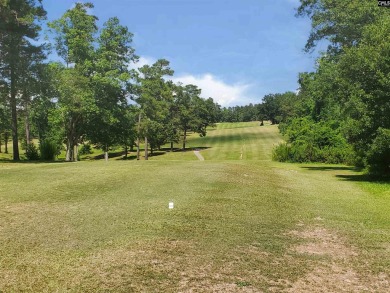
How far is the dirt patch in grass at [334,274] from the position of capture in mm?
7102

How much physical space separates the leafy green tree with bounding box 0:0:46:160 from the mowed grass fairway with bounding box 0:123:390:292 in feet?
63.7

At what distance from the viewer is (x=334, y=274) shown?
7816mm

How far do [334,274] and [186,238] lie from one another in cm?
380

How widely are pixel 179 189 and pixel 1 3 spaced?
2822 centimetres

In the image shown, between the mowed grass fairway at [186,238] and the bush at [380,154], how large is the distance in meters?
3.37

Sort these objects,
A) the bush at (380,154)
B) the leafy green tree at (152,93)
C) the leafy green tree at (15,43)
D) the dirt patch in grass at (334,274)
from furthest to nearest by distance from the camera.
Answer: the leafy green tree at (152,93)
the leafy green tree at (15,43)
the bush at (380,154)
the dirt patch in grass at (334,274)

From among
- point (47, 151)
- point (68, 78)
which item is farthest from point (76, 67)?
point (47, 151)

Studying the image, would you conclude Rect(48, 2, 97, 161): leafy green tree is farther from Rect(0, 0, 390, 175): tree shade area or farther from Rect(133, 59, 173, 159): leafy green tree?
Rect(133, 59, 173, 159): leafy green tree

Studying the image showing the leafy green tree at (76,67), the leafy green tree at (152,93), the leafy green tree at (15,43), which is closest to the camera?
the leafy green tree at (15,43)

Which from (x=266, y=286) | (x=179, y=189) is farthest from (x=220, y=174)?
(x=266, y=286)

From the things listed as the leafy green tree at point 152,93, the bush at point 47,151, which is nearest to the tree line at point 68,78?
the bush at point 47,151

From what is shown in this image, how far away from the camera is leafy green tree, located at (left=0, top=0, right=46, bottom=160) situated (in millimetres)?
34531

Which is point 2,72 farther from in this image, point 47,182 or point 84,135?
point 47,182

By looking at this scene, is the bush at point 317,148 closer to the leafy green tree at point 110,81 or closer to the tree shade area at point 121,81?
the tree shade area at point 121,81
